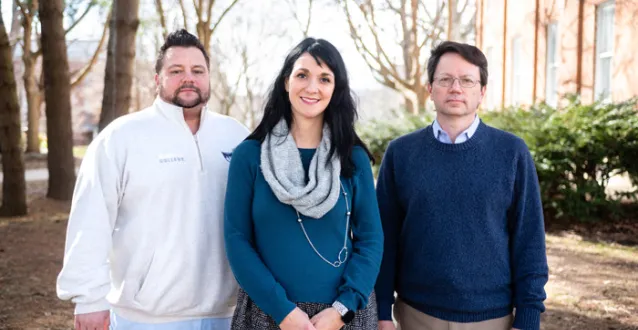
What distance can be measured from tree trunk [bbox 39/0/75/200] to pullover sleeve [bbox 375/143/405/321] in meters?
10.5

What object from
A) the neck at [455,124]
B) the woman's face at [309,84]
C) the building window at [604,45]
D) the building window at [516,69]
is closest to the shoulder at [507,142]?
the neck at [455,124]

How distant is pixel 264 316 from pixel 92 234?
906 mm

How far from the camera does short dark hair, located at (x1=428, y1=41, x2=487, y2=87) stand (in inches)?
130

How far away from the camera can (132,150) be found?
3.27 meters

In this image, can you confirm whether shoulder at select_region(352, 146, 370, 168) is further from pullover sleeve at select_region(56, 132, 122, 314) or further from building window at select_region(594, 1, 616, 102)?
building window at select_region(594, 1, 616, 102)

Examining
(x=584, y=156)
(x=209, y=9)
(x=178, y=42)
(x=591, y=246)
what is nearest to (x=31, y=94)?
(x=209, y=9)

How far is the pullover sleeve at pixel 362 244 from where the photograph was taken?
9.60ft

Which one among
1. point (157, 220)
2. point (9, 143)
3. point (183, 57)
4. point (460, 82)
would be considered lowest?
point (9, 143)

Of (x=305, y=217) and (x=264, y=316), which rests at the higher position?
(x=305, y=217)

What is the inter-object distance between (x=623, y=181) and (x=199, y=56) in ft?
38.5

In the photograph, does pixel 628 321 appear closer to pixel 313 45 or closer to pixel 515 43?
pixel 313 45

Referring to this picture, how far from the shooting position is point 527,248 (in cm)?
324

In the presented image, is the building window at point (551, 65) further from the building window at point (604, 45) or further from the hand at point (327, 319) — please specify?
the hand at point (327, 319)

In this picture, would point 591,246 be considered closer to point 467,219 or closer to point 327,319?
point 467,219
